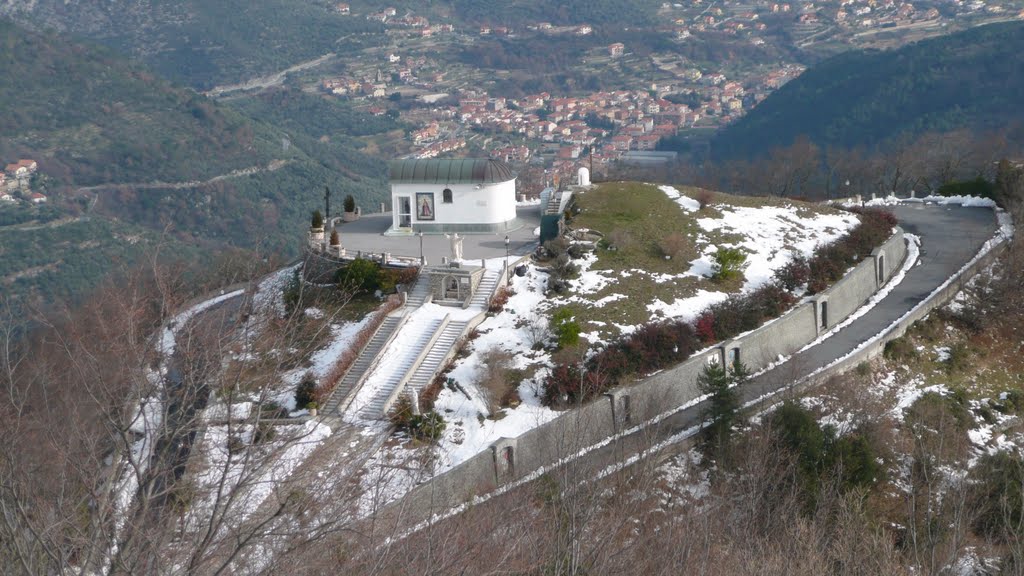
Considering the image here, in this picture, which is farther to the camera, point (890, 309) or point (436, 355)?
point (890, 309)

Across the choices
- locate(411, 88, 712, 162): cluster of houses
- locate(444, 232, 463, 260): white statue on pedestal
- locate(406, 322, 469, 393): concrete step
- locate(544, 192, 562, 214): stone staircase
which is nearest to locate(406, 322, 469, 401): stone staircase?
locate(406, 322, 469, 393): concrete step

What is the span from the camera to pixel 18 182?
52688mm

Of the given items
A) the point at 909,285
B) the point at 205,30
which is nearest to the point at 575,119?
the point at 205,30

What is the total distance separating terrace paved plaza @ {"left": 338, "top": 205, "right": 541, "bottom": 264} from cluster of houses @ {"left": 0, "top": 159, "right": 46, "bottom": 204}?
27657mm

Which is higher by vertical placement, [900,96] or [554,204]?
[900,96]

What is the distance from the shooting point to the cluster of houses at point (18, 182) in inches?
2013

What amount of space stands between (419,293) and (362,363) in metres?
2.79

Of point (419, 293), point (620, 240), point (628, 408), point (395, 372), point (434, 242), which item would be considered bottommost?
point (628, 408)

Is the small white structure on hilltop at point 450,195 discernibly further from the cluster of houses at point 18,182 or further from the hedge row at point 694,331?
the cluster of houses at point 18,182

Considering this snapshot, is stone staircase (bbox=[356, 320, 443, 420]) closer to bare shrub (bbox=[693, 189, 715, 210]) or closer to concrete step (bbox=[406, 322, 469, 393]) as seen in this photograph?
concrete step (bbox=[406, 322, 469, 393])

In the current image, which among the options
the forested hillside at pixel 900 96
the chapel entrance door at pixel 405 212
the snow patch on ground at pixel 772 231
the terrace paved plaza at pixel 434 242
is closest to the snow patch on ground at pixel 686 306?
the snow patch on ground at pixel 772 231

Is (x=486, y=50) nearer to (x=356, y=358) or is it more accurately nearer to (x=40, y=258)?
(x=40, y=258)

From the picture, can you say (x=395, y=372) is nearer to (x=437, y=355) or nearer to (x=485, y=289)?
(x=437, y=355)

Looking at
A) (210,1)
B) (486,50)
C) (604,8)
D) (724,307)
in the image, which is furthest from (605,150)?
(604,8)
